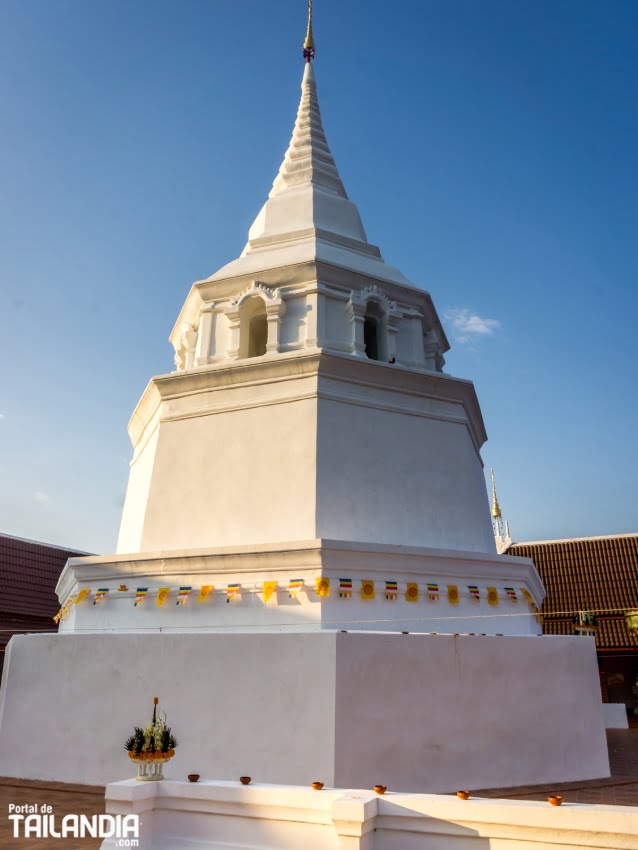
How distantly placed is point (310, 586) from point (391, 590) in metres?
1.31

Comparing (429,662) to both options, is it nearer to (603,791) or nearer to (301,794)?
(603,791)

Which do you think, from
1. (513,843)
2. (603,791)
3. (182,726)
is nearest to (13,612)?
(182,726)

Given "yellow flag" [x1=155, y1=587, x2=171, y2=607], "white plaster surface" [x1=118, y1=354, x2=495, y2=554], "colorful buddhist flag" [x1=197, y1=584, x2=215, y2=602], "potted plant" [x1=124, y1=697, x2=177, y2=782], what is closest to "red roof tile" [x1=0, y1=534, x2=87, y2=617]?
"white plaster surface" [x1=118, y1=354, x2=495, y2=554]

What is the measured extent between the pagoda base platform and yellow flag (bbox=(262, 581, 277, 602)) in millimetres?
925

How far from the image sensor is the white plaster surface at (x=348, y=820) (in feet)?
16.4

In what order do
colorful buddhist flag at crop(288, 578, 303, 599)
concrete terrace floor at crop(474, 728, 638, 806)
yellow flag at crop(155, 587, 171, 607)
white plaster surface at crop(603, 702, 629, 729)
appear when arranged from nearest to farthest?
concrete terrace floor at crop(474, 728, 638, 806)
colorful buddhist flag at crop(288, 578, 303, 599)
yellow flag at crop(155, 587, 171, 607)
white plaster surface at crop(603, 702, 629, 729)

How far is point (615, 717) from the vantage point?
57.5 feet

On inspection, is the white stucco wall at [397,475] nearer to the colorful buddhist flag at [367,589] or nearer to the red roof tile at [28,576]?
the colorful buddhist flag at [367,589]

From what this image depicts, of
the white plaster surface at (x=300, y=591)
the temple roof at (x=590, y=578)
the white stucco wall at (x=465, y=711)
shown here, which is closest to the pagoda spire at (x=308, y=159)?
the white plaster surface at (x=300, y=591)

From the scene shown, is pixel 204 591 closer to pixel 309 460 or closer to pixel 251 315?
pixel 309 460

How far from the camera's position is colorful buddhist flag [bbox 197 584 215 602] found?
34.8 feet

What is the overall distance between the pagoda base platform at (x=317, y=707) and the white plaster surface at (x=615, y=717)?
817 cm

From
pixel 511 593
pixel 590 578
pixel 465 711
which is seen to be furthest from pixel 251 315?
pixel 590 578

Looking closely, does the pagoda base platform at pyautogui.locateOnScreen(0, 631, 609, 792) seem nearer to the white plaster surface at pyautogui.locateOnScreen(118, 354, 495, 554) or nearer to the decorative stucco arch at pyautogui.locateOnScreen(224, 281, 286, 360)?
the white plaster surface at pyautogui.locateOnScreen(118, 354, 495, 554)
